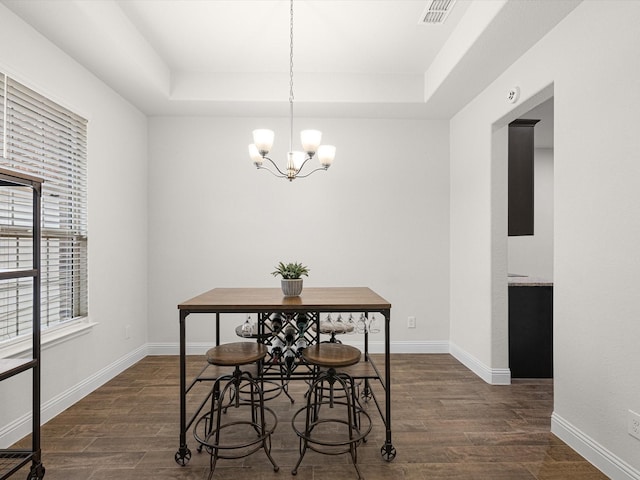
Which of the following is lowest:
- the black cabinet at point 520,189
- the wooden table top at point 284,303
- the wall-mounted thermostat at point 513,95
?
the wooden table top at point 284,303

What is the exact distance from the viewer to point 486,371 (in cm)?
337

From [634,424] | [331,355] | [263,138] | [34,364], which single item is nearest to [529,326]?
[634,424]

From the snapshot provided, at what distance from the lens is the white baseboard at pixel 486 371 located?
331 centimetres

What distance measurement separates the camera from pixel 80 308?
120 inches

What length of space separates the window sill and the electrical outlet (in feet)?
11.3

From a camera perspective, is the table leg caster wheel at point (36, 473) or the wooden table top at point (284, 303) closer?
the table leg caster wheel at point (36, 473)

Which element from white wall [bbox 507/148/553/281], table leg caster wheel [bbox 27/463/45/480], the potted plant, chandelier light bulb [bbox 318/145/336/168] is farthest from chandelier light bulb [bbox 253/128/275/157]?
white wall [bbox 507/148/553/281]

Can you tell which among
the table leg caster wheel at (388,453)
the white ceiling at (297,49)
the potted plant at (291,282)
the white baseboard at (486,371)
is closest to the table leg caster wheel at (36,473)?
the potted plant at (291,282)

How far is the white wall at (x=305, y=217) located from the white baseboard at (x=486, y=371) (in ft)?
1.66

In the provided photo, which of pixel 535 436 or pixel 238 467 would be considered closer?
pixel 238 467

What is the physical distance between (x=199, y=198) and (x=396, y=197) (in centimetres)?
226

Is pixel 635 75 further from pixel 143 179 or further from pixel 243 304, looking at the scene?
pixel 143 179

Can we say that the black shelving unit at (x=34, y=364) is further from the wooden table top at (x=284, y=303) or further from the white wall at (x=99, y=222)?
the wooden table top at (x=284, y=303)

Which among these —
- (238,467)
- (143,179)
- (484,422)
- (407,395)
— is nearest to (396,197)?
(407,395)
